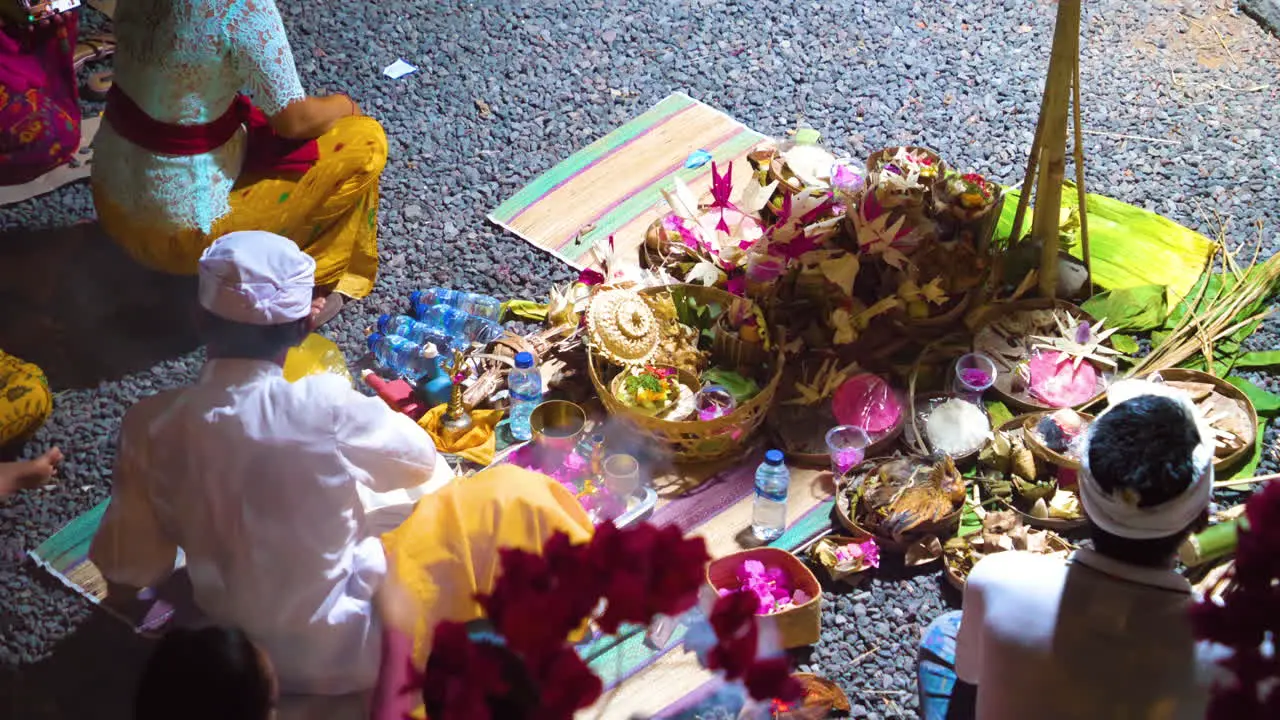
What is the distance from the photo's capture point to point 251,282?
270 cm

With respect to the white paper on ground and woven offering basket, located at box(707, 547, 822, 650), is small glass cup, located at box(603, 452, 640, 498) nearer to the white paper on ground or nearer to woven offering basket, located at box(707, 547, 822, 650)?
woven offering basket, located at box(707, 547, 822, 650)

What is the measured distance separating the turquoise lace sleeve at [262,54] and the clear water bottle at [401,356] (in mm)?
884

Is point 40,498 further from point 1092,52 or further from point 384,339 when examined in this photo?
point 1092,52

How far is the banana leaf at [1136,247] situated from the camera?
4.47 m

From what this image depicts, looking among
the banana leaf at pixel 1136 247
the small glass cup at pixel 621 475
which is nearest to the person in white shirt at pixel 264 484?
the small glass cup at pixel 621 475

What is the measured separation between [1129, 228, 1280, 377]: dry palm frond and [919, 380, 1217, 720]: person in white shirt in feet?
6.51

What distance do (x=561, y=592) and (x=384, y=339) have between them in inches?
123

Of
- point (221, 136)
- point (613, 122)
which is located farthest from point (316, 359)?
point (613, 122)

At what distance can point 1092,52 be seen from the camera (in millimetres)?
5664

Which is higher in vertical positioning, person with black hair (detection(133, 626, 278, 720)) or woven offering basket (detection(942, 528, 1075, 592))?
person with black hair (detection(133, 626, 278, 720))

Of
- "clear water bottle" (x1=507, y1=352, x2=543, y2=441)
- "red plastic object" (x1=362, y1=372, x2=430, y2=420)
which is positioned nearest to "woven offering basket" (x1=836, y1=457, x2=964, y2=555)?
"clear water bottle" (x1=507, y1=352, x2=543, y2=441)

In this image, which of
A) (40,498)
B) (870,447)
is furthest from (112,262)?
(870,447)

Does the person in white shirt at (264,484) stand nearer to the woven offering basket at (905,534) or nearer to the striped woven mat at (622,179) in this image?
the woven offering basket at (905,534)

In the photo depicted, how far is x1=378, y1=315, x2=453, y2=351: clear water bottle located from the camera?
4344mm
